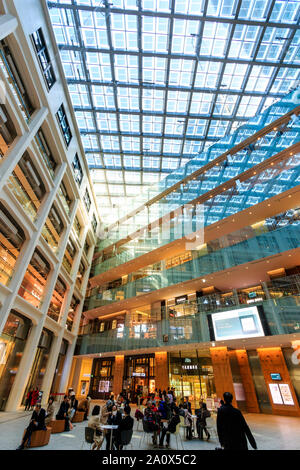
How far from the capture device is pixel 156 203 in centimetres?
2519

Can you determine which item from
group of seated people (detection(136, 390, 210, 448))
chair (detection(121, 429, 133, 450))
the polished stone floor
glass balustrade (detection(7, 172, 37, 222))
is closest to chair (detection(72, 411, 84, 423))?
the polished stone floor

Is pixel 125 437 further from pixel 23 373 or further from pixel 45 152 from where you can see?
pixel 45 152

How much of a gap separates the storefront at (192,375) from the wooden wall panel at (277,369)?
131 inches

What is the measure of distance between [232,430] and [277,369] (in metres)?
13.4

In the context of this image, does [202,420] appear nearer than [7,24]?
Yes

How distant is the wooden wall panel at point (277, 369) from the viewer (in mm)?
13297

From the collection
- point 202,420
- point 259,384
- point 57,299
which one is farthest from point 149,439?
point 57,299

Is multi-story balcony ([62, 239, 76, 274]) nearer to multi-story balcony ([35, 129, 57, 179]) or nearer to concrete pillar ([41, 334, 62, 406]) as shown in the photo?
concrete pillar ([41, 334, 62, 406])

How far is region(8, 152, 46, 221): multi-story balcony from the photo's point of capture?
13.6m

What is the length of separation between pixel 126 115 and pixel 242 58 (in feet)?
33.9

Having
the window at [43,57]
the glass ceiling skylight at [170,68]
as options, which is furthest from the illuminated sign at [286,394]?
the window at [43,57]

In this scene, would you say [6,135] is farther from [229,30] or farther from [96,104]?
[229,30]

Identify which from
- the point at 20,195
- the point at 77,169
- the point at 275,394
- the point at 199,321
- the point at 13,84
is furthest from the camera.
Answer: the point at 77,169

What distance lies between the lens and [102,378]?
72.1 feet
